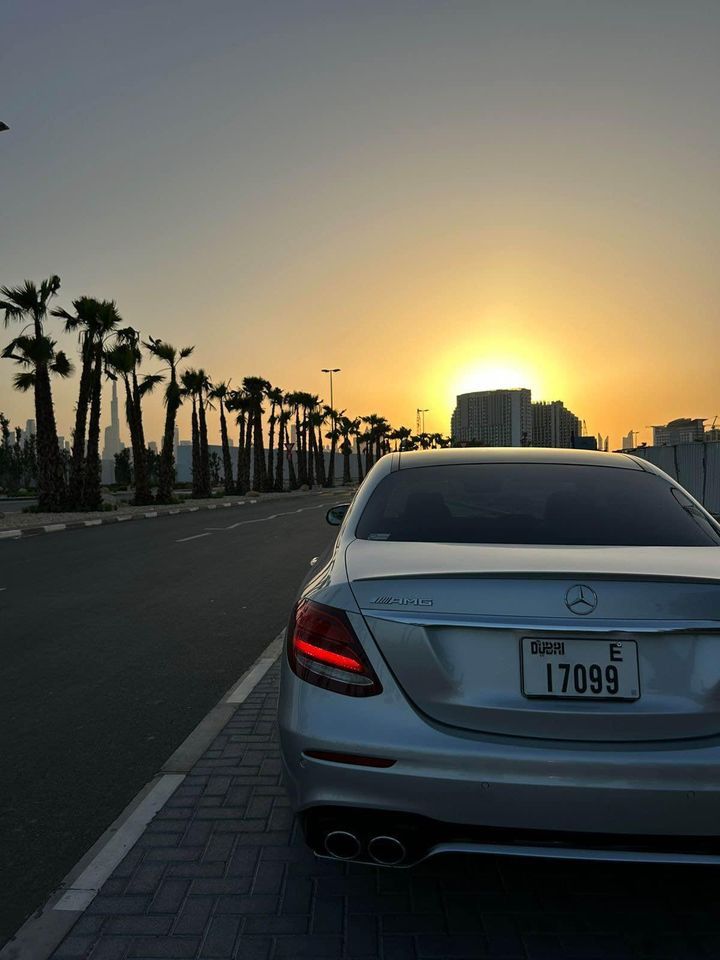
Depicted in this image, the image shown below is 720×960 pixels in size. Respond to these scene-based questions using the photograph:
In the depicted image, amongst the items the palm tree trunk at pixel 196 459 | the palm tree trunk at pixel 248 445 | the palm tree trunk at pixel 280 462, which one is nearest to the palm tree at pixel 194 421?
the palm tree trunk at pixel 196 459

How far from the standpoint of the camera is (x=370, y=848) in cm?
238

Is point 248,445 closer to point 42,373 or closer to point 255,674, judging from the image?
point 42,373

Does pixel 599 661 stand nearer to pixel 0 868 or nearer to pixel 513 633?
pixel 513 633

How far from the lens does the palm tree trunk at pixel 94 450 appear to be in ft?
99.7

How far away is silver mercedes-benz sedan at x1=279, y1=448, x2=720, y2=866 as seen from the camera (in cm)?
224

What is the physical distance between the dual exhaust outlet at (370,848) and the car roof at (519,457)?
1.84 m

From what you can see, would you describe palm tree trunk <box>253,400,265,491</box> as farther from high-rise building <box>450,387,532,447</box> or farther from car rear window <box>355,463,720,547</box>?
high-rise building <box>450,387,532,447</box>

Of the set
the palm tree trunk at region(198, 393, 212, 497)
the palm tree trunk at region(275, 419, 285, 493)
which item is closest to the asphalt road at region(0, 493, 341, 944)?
the palm tree trunk at region(198, 393, 212, 497)

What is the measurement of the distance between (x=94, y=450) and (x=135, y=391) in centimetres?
841

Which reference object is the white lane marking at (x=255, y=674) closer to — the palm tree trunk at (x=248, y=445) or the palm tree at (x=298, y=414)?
the palm tree trunk at (x=248, y=445)

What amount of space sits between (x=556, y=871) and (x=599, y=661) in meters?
0.89

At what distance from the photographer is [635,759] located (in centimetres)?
223

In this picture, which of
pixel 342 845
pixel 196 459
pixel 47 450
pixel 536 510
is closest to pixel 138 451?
pixel 47 450

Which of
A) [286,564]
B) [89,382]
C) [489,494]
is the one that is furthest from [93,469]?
[489,494]
